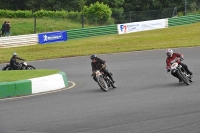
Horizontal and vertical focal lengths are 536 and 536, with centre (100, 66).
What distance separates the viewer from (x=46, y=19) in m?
52.3

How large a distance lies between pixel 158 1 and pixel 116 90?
5571 cm

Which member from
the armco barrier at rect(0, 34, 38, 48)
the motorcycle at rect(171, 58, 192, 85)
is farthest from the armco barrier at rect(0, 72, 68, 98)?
the armco barrier at rect(0, 34, 38, 48)

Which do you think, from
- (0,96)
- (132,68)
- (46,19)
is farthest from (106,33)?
(0,96)

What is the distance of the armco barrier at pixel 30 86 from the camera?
15.1 metres

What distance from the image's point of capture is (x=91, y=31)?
4444 cm

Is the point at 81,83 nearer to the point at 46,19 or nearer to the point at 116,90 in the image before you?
the point at 116,90

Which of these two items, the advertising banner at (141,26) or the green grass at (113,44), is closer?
the green grass at (113,44)

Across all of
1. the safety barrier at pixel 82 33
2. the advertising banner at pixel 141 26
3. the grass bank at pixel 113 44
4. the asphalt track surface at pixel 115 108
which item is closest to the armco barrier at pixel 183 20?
the safety barrier at pixel 82 33

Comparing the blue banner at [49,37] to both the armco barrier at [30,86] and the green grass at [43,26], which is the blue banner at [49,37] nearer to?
the green grass at [43,26]

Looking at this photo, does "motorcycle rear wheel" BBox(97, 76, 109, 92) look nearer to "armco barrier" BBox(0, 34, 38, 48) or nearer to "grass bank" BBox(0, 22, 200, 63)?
"grass bank" BBox(0, 22, 200, 63)

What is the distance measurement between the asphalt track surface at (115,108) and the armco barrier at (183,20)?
90.2ft

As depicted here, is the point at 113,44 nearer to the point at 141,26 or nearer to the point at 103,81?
the point at 141,26

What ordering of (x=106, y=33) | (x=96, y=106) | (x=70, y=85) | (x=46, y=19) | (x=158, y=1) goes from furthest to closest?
(x=158, y=1) < (x=46, y=19) < (x=106, y=33) < (x=70, y=85) < (x=96, y=106)

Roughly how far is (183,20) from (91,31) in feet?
31.3
